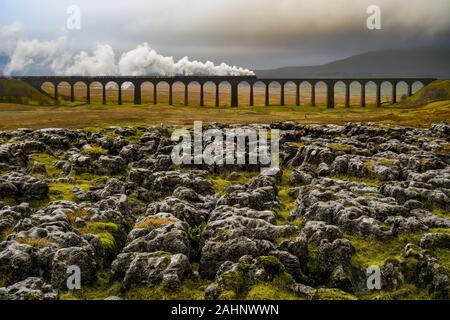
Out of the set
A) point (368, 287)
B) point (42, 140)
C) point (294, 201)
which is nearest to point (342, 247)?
point (368, 287)

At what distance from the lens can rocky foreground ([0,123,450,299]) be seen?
86.5ft

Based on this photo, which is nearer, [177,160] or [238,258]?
[238,258]

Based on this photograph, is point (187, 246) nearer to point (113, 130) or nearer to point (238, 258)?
point (238, 258)

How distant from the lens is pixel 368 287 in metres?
27.3

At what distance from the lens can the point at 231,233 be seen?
3041cm

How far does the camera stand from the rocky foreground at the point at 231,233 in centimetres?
2636

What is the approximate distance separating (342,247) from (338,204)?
8.42m

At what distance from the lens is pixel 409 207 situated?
39.6 m

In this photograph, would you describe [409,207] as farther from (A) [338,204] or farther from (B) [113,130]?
(B) [113,130]

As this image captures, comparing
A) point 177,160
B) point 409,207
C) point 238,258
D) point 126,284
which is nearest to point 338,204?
point 409,207
